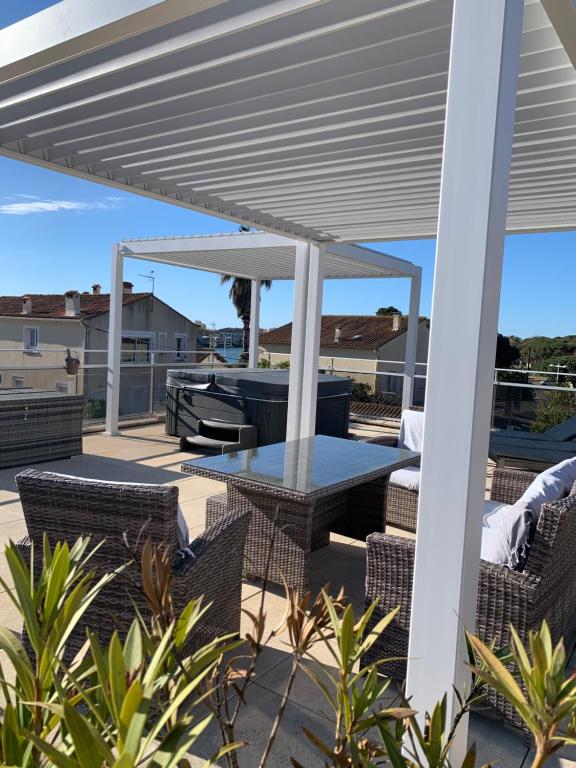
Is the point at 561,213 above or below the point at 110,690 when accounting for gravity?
above

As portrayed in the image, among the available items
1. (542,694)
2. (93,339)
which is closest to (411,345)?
(542,694)

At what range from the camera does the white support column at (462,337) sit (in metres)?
1.62

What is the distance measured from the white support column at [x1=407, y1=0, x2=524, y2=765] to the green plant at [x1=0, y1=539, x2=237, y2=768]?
0.82 metres

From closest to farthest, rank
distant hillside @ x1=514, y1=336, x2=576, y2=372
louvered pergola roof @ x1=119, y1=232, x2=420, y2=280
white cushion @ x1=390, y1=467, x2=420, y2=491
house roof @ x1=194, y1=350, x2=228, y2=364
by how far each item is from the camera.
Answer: white cushion @ x1=390, y1=467, x2=420, y2=491 → louvered pergola roof @ x1=119, y1=232, x2=420, y2=280 → house roof @ x1=194, y1=350, x2=228, y2=364 → distant hillside @ x1=514, y1=336, x2=576, y2=372

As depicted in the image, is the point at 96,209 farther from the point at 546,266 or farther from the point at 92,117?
the point at 92,117

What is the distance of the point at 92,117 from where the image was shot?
347 centimetres

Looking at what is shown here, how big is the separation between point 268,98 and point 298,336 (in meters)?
3.53

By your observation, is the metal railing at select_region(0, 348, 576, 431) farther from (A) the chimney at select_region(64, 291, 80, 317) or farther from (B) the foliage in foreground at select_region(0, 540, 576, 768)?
(A) the chimney at select_region(64, 291, 80, 317)

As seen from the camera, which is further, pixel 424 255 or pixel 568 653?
pixel 424 255

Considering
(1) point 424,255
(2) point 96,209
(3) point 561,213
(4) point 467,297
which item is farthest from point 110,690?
(2) point 96,209

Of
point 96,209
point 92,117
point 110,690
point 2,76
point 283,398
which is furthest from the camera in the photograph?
point 96,209

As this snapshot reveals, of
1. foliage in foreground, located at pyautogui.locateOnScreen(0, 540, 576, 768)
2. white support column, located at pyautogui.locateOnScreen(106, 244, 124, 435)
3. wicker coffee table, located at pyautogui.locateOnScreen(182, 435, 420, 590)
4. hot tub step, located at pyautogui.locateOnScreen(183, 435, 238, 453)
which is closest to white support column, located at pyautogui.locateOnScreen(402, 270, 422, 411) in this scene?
hot tub step, located at pyautogui.locateOnScreen(183, 435, 238, 453)

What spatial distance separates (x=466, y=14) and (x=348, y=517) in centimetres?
313

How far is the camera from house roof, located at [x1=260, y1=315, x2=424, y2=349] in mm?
24802
